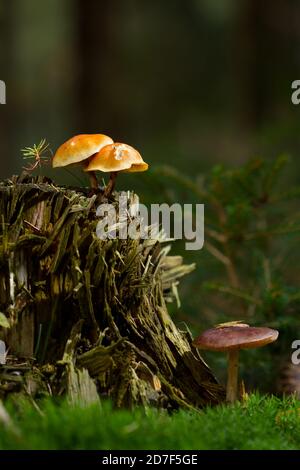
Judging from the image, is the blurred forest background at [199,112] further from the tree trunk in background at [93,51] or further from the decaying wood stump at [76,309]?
the decaying wood stump at [76,309]

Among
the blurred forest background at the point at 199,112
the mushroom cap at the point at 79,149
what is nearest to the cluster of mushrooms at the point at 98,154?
the mushroom cap at the point at 79,149

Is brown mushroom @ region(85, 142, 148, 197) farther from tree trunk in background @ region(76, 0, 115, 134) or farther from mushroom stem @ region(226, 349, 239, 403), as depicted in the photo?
tree trunk in background @ region(76, 0, 115, 134)

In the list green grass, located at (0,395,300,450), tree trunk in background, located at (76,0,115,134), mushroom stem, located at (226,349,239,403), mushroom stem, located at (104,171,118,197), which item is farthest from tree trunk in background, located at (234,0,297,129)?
green grass, located at (0,395,300,450)

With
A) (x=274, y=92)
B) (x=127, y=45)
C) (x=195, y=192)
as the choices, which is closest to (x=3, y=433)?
(x=195, y=192)

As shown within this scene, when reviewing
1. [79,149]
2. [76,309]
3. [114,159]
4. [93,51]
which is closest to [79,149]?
[79,149]

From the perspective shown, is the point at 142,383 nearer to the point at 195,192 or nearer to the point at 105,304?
the point at 105,304

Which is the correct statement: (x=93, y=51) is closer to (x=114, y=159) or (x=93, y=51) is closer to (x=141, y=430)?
(x=114, y=159)
